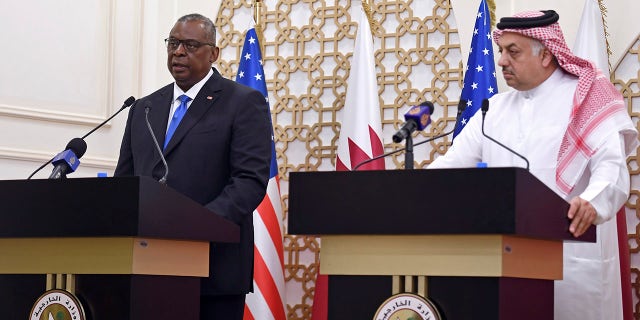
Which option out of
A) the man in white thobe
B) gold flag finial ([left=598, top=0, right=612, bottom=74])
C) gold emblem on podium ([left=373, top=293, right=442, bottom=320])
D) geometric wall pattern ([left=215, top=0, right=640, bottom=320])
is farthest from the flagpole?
gold emblem on podium ([left=373, top=293, right=442, bottom=320])

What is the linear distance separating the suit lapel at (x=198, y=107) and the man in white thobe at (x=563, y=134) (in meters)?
0.86

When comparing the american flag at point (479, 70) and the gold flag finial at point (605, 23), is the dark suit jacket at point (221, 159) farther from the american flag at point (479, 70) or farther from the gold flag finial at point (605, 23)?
the gold flag finial at point (605, 23)

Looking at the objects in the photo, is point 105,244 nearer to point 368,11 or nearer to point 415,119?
point 415,119

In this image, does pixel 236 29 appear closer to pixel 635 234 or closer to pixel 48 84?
pixel 48 84

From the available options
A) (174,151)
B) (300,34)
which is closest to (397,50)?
(300,34)

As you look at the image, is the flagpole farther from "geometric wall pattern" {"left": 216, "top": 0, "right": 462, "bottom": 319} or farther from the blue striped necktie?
the blue striped necktie

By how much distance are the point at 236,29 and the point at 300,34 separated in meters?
0.45

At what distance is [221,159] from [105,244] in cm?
64

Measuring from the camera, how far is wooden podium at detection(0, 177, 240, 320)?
2896 millimetres

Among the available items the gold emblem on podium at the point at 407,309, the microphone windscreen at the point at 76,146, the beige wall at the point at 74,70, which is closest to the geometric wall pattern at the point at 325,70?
the beige wall at the point at 74,70

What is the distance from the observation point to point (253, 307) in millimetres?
5234

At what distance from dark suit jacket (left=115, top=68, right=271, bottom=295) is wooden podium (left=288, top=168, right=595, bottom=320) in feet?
1.77

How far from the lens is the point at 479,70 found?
195 inches

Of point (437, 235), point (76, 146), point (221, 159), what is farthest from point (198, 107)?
point (437, 235)
